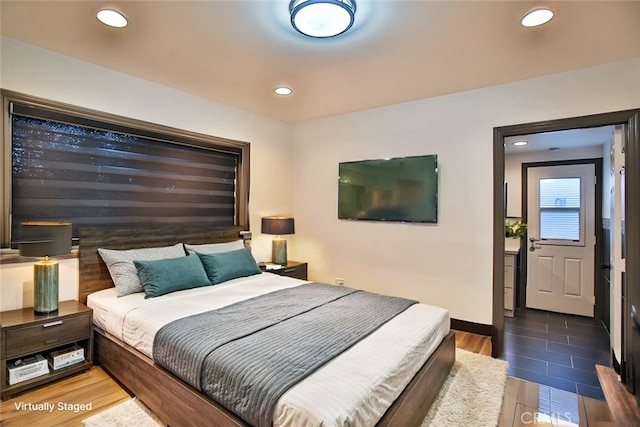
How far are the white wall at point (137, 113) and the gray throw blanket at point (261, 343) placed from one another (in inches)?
57.1

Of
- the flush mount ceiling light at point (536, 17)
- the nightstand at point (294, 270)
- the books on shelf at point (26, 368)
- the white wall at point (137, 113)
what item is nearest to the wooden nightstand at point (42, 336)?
the books on shelf at point (26, 368)

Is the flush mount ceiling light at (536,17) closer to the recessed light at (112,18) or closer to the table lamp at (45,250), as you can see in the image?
the recessed light at (112,18)

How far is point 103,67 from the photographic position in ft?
9.53

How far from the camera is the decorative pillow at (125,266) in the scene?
9.01 ft

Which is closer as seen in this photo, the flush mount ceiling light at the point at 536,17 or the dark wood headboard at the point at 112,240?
the flush mount ceiling light at the point at 536,17

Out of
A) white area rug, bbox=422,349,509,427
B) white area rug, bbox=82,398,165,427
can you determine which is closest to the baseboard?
white area rug, bbox=422,349,509,427

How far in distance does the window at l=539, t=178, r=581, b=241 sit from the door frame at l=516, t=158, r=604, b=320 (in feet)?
0.63

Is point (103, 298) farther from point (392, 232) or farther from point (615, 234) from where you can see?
point (615, 234)

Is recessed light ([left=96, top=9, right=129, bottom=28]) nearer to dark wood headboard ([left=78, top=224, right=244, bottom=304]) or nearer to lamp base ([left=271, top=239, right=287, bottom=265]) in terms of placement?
dark wood headboard ([left=78, top=224, right=244, bottom=304])

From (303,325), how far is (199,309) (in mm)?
855

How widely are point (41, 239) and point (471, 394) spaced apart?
130 inches

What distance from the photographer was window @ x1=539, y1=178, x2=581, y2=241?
4.51 m

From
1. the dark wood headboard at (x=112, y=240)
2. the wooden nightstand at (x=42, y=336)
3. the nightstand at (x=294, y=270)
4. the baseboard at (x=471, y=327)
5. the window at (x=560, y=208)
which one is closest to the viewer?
the wooden nightstand at (x=42, y=336)

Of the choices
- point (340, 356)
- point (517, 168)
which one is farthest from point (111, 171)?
point (517, 168)
